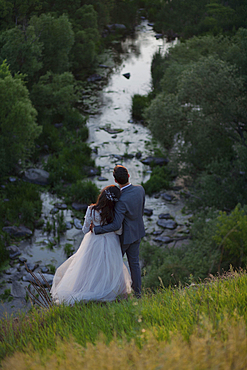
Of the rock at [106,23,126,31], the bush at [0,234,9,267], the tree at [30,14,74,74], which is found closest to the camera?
the bush at [0,234,9,267]

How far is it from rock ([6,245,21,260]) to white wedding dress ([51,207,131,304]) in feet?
17.0

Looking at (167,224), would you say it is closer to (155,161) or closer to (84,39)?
(155,161)

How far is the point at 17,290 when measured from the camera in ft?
28.0

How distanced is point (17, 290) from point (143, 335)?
7.02 meters

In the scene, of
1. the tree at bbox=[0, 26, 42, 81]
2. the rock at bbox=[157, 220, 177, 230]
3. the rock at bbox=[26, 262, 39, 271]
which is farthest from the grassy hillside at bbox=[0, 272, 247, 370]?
the tree at bbox=[0, 26, 42, 81]

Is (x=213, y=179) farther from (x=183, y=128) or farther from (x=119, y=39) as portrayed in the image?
(x=119, y=39)

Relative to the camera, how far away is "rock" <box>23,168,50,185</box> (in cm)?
1320

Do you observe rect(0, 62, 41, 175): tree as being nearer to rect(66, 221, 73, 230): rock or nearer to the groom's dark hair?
rect(66, 221, 73, 230): rock

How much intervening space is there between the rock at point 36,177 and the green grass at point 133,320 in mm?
9853

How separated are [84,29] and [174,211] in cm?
1822

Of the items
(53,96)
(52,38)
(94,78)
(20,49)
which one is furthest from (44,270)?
(94,78)

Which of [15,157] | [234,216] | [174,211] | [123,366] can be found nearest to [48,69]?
[15,157]

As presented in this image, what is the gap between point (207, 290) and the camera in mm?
3463

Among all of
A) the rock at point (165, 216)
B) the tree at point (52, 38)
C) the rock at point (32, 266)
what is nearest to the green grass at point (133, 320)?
the rock at point (32, 266)
